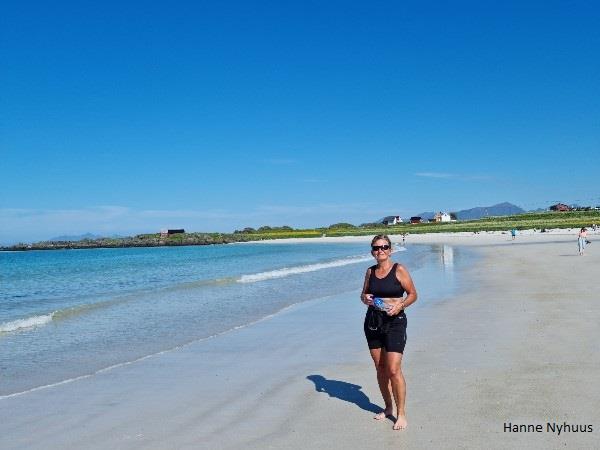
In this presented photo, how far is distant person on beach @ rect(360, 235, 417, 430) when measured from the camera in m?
5.30

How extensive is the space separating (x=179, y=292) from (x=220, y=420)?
55.3 feet

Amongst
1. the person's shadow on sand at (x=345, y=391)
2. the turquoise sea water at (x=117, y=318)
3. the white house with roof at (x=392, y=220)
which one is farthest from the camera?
the white house with roof at (x=392, y=220)

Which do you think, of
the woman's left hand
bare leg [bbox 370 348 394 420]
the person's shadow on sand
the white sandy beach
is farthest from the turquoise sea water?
the woman's left hand

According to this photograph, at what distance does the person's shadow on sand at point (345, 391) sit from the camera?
6.17m

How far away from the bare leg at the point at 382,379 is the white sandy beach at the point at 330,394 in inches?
8.4

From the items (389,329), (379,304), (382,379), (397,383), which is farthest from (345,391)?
(379,304)

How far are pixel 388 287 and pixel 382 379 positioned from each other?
0.98 metres

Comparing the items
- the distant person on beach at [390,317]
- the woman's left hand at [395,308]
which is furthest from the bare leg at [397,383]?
the woman's left hand at [395,308]

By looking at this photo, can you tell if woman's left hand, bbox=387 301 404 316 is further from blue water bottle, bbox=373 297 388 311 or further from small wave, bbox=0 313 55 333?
small wave, bbox=0 313 55 333

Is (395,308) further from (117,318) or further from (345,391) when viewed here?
(117,318)

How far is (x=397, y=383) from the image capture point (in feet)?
Answer: 17.6

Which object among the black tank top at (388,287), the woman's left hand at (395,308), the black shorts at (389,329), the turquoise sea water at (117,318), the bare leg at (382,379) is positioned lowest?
the turquoise sea water at (117,318)

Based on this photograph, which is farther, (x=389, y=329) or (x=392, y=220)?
(x=392, y=220)

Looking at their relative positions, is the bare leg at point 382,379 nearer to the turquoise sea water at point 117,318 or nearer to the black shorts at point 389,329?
the black shorts at point 389,329
